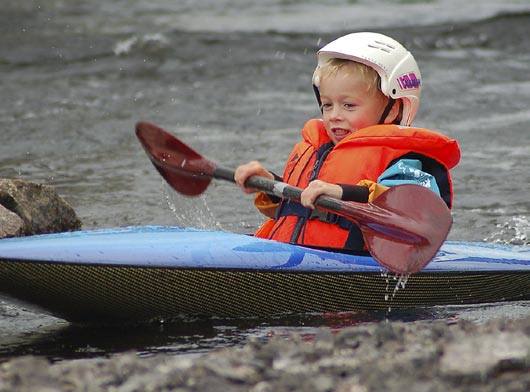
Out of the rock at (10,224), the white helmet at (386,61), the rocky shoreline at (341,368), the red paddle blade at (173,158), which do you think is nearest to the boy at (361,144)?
the white helmet at (386,61)

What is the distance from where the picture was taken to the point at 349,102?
184 inches

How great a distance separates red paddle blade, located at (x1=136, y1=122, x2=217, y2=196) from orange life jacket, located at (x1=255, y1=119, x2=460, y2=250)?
0.84m

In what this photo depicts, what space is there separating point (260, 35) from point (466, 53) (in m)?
2.87

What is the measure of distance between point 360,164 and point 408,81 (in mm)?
488

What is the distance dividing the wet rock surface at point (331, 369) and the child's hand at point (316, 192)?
1.08m

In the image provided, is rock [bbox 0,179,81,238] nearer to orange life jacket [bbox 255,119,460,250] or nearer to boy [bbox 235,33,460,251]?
boy [bbox 235,33,460,251]

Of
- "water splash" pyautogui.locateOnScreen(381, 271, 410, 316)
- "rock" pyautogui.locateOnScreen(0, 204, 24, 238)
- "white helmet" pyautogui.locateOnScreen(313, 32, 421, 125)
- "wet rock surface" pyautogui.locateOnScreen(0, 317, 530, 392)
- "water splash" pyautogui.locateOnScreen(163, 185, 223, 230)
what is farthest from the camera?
"water splash" pyautogui.locateOnScreen(163, 185, 223, 230)

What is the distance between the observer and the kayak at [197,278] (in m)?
4.08

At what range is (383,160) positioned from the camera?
456 centimetres

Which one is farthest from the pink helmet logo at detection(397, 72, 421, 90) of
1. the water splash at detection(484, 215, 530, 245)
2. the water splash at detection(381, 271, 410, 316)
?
the water splash at detection(484, 215, 530, 245)

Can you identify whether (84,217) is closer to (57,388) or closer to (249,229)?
(249,229)

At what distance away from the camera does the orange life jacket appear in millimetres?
4539

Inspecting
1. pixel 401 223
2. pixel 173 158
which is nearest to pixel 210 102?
pixel 173 158

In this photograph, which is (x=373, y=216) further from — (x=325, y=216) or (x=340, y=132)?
(x=340, y=132)
